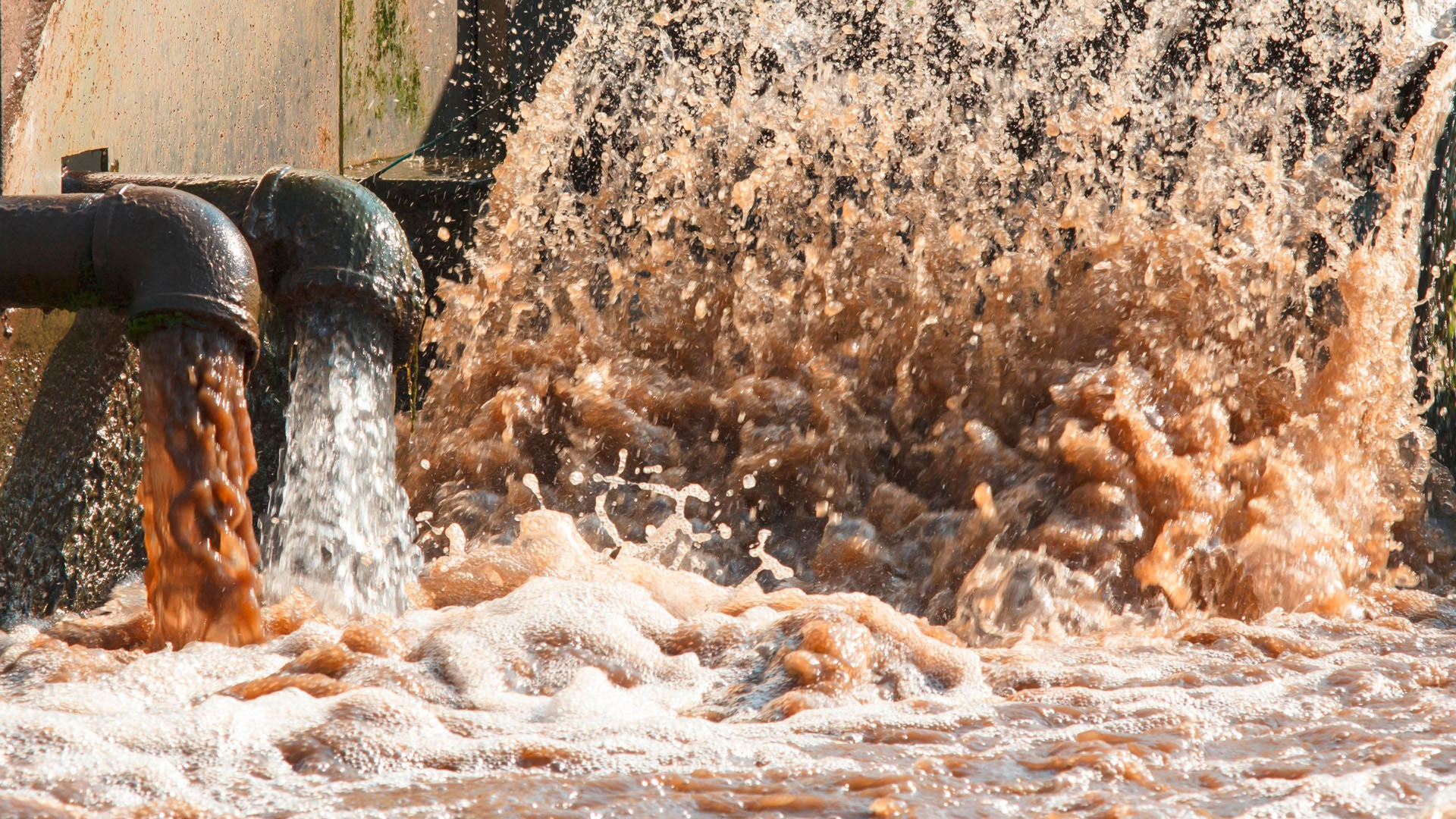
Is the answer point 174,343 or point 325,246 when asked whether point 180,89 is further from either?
point 174,343

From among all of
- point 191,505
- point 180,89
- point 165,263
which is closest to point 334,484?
point 191,505

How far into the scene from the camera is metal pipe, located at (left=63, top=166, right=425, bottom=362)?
284cm

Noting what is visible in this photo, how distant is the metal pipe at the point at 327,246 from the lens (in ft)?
9.30

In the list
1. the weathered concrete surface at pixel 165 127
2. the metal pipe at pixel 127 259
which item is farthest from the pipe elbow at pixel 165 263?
the weathered concrete surface at pixel 165 127

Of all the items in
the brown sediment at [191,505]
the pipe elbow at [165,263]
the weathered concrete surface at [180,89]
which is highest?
the weathered concrete surface at [180,89]

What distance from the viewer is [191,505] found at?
8.10ft

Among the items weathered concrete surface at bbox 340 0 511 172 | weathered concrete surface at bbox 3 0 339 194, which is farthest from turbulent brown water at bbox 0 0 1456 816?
weathered concrete surface at bbox 3 0 339 194

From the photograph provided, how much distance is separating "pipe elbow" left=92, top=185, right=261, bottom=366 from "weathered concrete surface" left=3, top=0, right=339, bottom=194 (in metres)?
1.16

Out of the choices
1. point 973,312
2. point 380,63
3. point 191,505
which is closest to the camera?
point 191,505

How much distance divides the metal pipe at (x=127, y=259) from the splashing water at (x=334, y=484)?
0.33 meters

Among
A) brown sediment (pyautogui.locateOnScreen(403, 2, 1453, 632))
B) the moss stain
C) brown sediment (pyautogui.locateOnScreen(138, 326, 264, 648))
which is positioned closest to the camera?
brown sediment (pyautogui.locateOnScreen(138, 326, 264, 648))

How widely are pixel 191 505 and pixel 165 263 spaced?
1.66ft

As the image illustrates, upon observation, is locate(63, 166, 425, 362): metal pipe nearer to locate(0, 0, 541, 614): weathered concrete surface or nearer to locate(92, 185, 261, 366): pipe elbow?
locate(92, 185, 261, 366): pipe elbow

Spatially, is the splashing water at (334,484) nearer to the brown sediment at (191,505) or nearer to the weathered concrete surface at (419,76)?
the brown sediment at (191,505)
